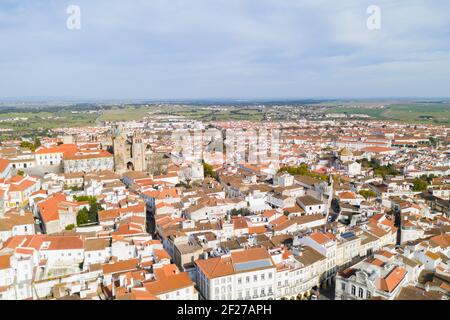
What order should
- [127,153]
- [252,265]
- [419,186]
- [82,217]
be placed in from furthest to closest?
1. [127,153]
2. [419,186]
3. [82,217]
4. [252,265]

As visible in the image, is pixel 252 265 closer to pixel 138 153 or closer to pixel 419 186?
pixel 419 186

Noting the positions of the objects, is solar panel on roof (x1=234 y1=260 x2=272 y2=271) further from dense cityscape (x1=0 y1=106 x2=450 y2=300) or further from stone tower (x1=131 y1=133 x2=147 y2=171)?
stone tower (x1=131 y1=133 x2=147 y2=171)

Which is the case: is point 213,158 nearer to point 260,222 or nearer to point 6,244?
point 260,222

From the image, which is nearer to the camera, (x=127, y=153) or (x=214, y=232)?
(x=214, y=232)

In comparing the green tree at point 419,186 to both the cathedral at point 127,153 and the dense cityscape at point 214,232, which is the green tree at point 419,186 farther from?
the cathedral at point 127,153

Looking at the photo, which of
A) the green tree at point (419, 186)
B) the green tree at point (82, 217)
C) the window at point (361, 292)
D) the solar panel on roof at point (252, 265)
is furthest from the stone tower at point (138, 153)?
the window at point (361, 292)

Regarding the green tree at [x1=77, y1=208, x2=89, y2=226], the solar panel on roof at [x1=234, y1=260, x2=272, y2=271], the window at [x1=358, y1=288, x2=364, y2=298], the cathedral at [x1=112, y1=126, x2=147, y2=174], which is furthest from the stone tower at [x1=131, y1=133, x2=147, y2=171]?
the window at [x1=358, y1=288, x2=364, y2=298]

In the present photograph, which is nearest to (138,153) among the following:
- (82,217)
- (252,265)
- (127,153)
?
(127,153)
